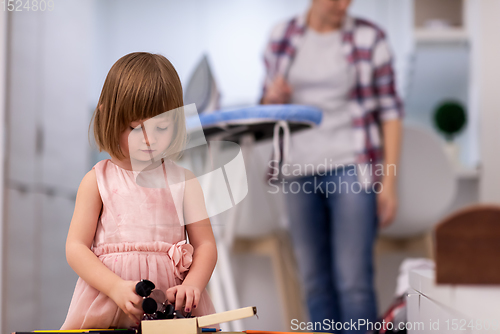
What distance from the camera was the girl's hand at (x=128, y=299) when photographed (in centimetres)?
31

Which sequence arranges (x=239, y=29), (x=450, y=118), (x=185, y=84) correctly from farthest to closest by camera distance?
(x=239, y=29) < (x=450, y=118) < (x=185, y=84)

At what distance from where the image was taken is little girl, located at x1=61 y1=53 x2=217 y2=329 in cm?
34

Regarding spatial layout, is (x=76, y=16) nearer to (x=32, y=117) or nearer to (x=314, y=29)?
(x=32, y=117)

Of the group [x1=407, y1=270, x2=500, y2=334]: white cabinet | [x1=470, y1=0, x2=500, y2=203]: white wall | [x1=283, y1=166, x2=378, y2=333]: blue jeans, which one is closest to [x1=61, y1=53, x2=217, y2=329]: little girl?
[x1=407, y1=270, x2=500, y2=334]: white cabinet

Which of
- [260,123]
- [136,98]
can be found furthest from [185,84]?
[260,123]

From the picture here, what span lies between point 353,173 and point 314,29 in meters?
0.38

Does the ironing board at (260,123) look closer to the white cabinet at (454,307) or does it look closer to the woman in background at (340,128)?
the woman in background at (340,128)

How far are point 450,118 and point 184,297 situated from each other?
1.44 metres

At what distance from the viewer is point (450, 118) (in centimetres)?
151

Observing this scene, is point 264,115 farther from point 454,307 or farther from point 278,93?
point 454,307

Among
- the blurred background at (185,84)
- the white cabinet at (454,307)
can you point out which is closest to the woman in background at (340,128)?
the blurred background at (185,84)

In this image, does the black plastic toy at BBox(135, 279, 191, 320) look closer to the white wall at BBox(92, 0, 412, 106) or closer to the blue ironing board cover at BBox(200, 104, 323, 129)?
the blue ironing board cover at BBox(200, 104, 323, 129)

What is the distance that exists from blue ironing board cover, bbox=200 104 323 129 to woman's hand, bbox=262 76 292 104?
0.20 meters

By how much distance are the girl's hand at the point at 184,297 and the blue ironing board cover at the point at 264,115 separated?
30 cm
